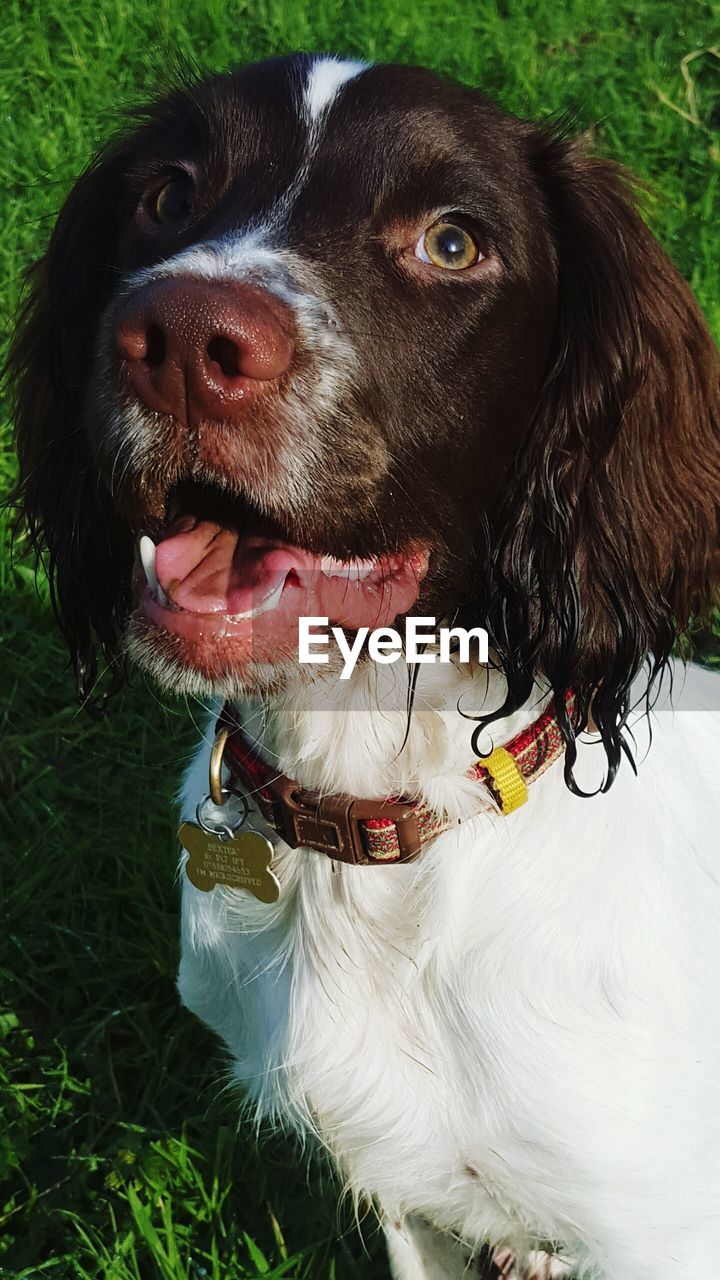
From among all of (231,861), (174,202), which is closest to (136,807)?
(231,861)

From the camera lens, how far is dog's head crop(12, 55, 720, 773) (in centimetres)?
177

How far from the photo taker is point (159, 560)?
72.6 inches

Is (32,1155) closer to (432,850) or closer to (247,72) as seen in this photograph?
(432,850)

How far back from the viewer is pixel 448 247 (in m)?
1.93

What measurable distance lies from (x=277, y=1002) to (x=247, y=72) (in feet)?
4.92

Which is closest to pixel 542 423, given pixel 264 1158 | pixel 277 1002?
pixel 277 1002

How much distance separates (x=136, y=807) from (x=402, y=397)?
1781mm

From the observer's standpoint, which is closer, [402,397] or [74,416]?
[402,397]

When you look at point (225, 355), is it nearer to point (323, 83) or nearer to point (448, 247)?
point (448, 247)

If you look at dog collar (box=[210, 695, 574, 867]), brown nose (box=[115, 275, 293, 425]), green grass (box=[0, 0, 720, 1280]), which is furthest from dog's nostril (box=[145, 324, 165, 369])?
green grass (box=[0, 0, 720, 1280])

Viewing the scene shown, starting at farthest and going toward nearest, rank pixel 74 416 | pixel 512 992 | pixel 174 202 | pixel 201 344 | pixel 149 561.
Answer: pixel 74 416 < pixel 174 202 < pixel 512 992 < pixel 149 561 < pixel 201 344
